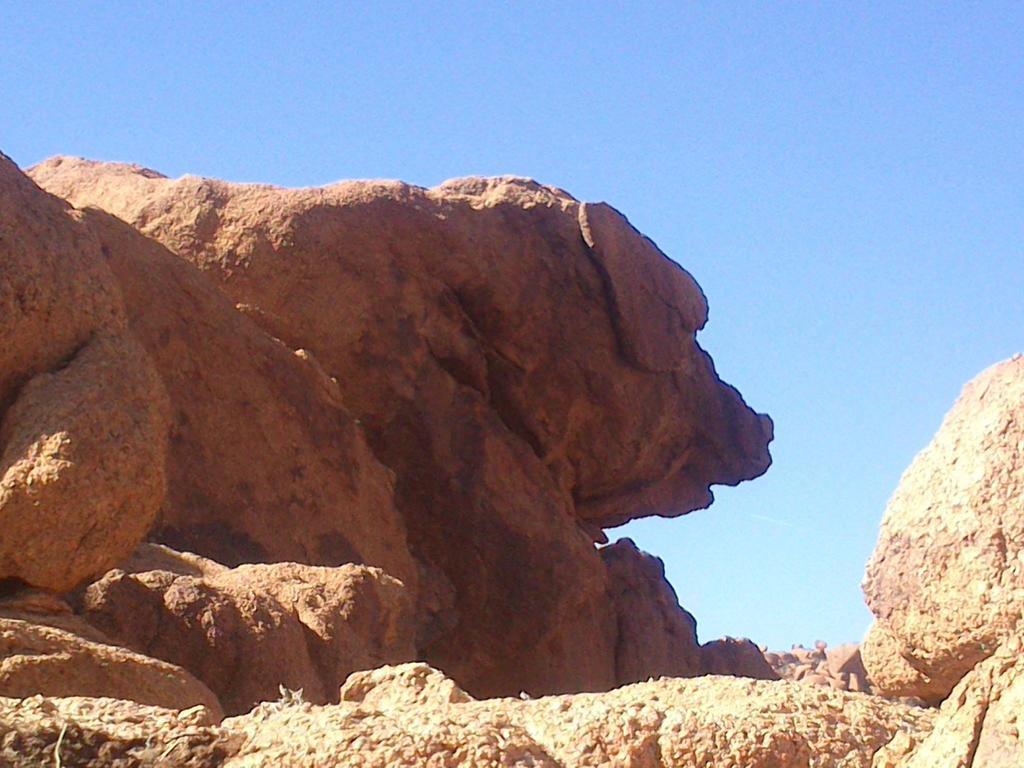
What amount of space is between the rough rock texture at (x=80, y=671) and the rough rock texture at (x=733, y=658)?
12007 millimetres

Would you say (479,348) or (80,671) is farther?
(479,348)

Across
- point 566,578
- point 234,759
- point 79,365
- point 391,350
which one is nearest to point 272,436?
point 391,350

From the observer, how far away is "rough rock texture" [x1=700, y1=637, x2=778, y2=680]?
18703 mm

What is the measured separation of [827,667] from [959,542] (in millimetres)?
25163

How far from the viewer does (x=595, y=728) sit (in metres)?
4.11

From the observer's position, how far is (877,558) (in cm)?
512

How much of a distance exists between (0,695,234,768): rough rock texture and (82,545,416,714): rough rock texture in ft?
15.9

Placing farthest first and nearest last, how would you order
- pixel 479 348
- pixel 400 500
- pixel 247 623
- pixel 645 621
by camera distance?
pixel 645 621 → pixel 479 348 → pixel 400 500 → pixel 247 623

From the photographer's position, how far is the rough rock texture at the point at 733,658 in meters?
18.7

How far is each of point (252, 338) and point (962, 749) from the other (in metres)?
12.2

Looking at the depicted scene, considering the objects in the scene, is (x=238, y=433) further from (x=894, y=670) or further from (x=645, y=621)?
(x=894, y=670)

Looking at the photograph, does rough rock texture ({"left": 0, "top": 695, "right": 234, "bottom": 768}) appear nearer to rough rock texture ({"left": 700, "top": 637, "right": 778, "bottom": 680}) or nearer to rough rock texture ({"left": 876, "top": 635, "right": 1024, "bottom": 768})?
rough rock texture ({"left": 876, "top": 635, "right": 1024, "bottom": 768})

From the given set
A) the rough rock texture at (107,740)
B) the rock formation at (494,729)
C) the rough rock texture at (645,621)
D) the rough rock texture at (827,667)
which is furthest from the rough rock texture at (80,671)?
the rough rock texture at (827,667)

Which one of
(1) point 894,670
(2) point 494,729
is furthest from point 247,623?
(2) point 494,729
